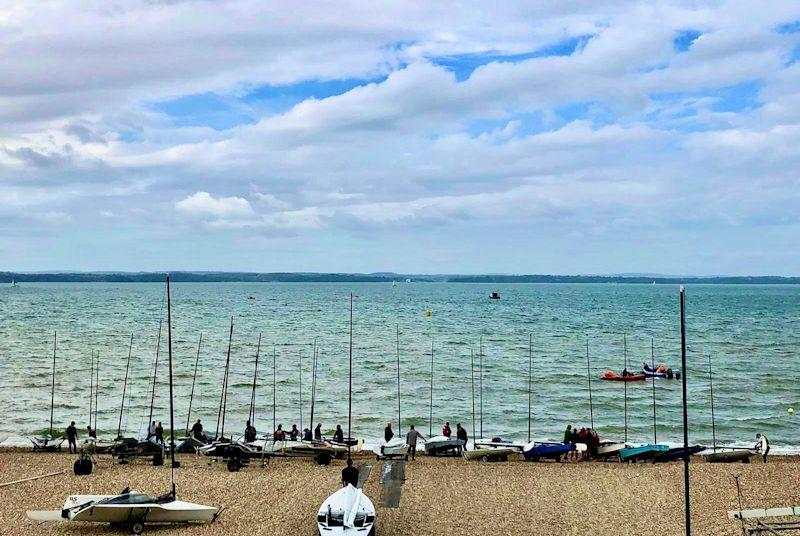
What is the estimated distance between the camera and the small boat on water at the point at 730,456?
26.7 m

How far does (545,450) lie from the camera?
87.3 feet

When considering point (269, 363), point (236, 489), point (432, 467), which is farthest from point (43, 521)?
point (269, 363)

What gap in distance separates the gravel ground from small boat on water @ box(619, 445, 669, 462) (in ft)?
2.23

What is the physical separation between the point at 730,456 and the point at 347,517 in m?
15.5

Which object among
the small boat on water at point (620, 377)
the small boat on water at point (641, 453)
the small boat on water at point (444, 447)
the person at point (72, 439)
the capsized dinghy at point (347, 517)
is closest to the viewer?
the capsized dinghy at point (347, 517)

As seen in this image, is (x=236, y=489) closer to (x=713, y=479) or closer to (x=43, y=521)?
(x=43, y=521)

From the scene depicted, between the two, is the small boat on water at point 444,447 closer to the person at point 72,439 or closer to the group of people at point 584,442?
the group of people at point 584,442

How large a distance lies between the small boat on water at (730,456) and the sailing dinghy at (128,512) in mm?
16923

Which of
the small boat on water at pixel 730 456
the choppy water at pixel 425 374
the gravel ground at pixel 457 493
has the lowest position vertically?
the gravel ground at pixel 457 493

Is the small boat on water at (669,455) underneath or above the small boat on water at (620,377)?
underneath

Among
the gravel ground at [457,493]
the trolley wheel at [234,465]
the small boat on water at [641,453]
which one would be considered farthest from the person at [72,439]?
the small boat on water at [641,453]

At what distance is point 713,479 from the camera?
23438 millimetres

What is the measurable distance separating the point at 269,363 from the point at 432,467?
32.4 metres

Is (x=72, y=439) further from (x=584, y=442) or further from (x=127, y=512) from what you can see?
(x=584, y=442)
